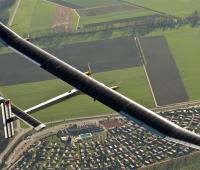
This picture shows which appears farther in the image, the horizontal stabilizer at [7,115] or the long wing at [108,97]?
the horizontal stabilizer at [7,115]

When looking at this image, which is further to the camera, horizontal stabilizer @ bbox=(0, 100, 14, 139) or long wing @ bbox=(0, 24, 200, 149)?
horizontal stabilizer @ bbox=(0, 100, 14, 139)

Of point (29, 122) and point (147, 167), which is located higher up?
point (29, 122)

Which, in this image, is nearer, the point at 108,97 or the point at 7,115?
the point at 108,97

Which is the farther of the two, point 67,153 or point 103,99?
point 67,153

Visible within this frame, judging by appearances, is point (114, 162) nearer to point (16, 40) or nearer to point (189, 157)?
point (189, 157)

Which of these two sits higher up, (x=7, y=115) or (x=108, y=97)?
(x=108, y=97)

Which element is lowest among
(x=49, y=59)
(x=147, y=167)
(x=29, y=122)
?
(x=147, y=167)

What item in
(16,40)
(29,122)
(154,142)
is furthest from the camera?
(154,142)

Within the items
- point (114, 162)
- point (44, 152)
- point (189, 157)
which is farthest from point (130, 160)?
point (44, 152)
